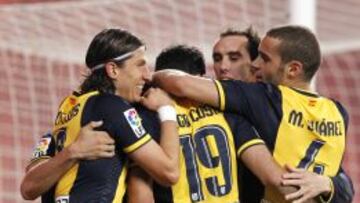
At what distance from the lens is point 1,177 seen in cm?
730

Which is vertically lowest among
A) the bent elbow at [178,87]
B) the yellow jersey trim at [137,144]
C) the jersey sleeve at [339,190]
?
the jersey sleeve at [339,190]

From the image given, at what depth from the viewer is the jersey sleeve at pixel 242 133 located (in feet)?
9.34

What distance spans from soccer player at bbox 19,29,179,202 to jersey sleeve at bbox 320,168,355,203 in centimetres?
51

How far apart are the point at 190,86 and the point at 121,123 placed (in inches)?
9.1

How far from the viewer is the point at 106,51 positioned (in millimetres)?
2871

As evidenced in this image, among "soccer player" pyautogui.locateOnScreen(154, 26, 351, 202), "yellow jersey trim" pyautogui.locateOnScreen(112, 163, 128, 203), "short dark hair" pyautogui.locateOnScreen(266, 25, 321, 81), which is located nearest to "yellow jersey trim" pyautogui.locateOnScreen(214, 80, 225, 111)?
"soccer player" pyautogui.locateOnScreen(154, 26, 351, 202)

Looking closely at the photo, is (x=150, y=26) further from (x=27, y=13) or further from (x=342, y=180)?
(x=342, y=180)

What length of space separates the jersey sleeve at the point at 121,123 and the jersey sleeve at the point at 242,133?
10.7 inches

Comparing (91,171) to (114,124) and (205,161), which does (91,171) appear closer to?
(114,124)

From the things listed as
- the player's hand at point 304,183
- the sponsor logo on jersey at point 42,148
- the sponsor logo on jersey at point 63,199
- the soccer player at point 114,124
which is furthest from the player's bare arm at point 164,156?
the sponsor logo on jersey at point 42,148

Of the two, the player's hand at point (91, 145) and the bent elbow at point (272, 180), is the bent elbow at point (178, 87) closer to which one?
the player's hand at point (91, 145)

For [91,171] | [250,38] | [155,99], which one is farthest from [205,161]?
[250,38]

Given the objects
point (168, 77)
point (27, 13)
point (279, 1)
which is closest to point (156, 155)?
point (168, 77)

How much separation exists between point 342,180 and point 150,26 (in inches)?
141
